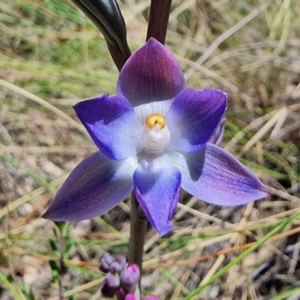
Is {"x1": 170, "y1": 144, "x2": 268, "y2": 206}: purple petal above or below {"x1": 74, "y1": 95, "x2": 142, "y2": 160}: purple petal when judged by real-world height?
below

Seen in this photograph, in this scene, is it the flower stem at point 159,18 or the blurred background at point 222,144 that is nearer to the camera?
the flower stem at point 159,18

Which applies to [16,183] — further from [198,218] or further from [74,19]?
[74,19]

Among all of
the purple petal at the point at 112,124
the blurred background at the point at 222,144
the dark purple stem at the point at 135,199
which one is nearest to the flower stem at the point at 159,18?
the dark purple stem at the point at 135,199

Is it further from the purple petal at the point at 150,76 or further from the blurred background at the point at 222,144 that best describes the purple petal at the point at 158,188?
the blurred background at the point at 222,144

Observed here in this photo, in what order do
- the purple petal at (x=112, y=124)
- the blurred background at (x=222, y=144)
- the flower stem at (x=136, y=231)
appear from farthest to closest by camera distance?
1. the blurred background at (x=222, y=144)
2. the flower stem at (x=136, y=231)
3. the purple petal at (x=112, y=124)

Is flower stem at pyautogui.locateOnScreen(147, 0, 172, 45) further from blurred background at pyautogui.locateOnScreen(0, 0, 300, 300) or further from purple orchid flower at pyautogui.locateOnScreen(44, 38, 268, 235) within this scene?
blurred background at pyautogui.locateOnScreen(0, 0, 300, 300)

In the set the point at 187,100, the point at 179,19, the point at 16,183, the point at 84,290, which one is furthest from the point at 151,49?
the point at 179,19

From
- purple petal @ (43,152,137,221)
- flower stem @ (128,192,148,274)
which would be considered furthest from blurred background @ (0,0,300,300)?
purple petal @ (43,152,137,221)
